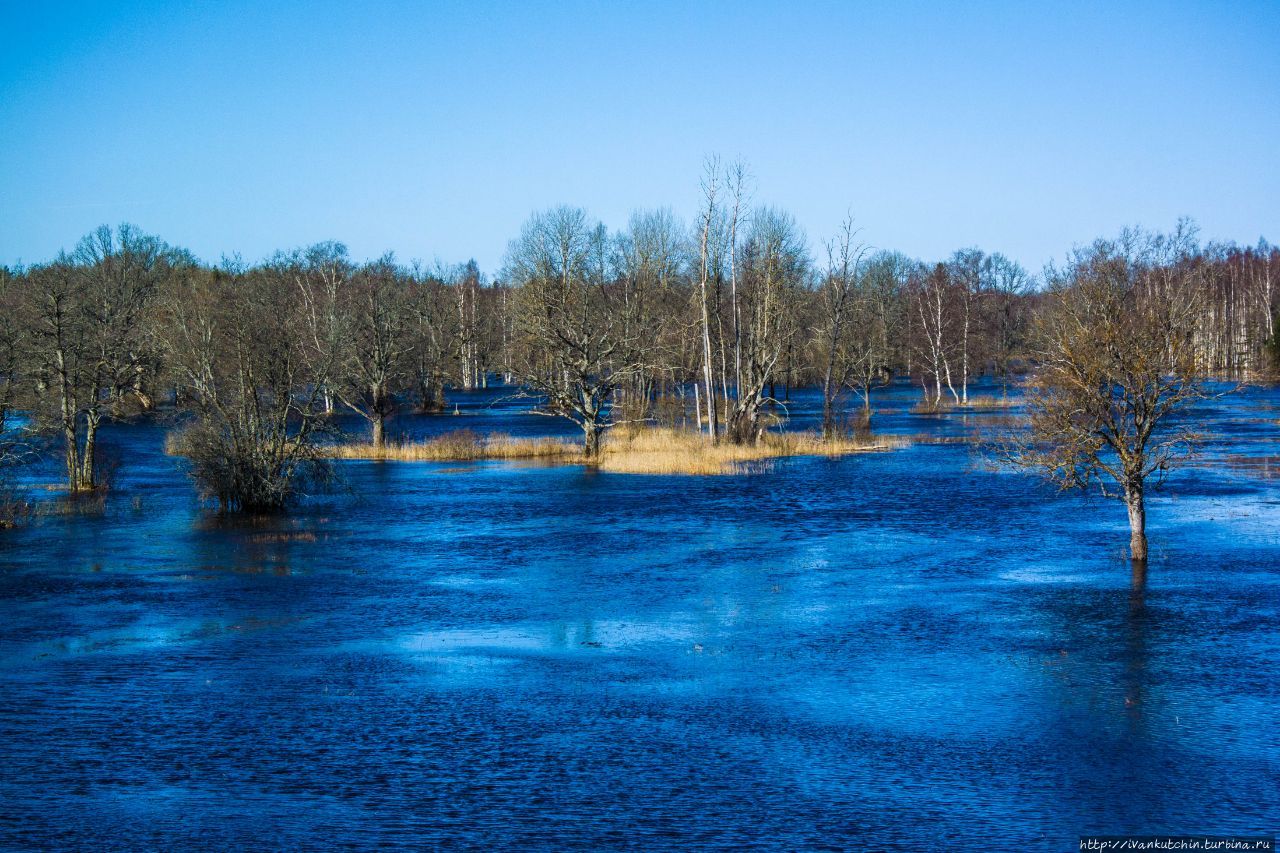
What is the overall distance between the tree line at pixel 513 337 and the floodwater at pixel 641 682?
416 centimetres

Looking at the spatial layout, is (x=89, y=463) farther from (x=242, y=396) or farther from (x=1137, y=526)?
(x=1137, y=526)

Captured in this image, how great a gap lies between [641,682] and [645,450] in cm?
3095

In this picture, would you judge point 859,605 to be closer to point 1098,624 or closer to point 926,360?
point 1098,624

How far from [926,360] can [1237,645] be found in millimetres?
71373

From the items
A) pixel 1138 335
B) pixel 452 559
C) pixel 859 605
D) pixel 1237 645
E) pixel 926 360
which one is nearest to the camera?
pixel 1237 645

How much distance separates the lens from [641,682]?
546 inches

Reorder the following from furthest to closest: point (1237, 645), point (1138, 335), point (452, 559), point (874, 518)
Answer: point (874, 518)
point (452, 559)
point (1138, 335)
point (1237, 645)

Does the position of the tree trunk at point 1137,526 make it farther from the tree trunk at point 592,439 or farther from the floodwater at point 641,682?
the tree trunk at point 592,439

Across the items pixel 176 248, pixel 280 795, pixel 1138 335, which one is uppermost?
pixel 176 248

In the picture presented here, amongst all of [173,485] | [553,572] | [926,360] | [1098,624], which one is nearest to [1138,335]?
[1098,624]

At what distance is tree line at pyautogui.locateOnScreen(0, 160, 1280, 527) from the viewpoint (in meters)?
30.0

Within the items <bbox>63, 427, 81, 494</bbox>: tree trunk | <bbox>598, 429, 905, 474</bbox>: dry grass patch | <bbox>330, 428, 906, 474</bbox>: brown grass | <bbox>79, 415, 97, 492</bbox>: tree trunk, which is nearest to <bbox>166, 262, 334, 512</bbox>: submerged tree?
<bbox>63, 427, 81, 494</bbox>: tree trunk

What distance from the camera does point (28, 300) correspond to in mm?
36656

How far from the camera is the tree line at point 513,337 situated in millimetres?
30047
